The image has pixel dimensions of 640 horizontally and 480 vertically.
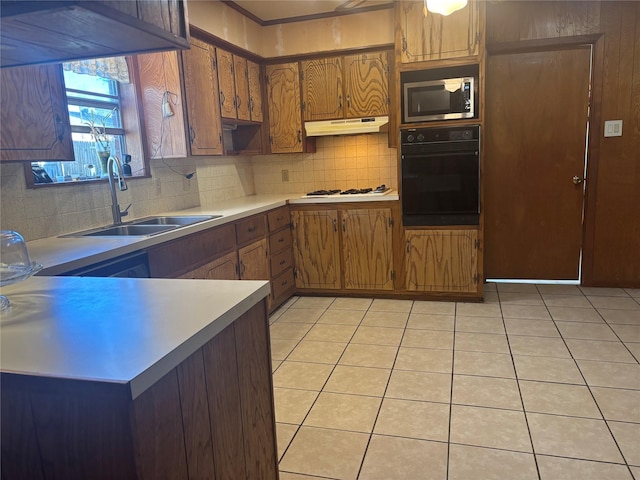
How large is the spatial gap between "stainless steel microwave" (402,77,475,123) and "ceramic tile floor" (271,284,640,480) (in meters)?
1.54

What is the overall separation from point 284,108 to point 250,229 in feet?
4.78

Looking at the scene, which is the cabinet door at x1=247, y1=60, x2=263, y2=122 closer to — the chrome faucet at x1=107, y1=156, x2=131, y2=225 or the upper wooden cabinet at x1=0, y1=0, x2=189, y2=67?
the chrome faucet at x1=107, y1=156, x2=131, y2=225

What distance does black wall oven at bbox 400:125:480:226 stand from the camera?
3.59 metres

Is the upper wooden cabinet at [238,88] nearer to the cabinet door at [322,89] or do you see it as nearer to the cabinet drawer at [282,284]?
the cabinet door at [322,89]

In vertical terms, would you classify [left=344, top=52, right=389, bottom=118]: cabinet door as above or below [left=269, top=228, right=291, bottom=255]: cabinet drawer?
above

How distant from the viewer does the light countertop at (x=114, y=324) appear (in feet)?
2.75

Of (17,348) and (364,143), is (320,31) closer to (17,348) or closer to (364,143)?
(364,143)

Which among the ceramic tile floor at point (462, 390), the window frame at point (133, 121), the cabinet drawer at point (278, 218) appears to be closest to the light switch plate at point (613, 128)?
the ceramic tile floor at point (462, 390)

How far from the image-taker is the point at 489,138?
Result: 13.7 feet

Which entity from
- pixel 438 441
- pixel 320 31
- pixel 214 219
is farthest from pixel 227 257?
pixel 320 31

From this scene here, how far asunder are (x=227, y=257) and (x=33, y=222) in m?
1.11

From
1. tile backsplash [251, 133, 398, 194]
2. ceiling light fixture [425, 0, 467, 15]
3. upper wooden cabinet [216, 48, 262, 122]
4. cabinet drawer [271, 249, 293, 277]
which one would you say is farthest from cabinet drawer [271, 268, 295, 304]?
ceiling light fixture [425, 0, 467, 15]

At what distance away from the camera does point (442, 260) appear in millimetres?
3809

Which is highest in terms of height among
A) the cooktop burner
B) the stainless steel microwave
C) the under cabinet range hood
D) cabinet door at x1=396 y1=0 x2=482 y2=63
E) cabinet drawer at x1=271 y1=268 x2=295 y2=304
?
cabinet door at x1=396 y1=0 x2=482 y2=63
